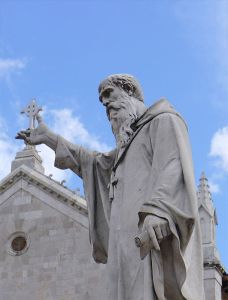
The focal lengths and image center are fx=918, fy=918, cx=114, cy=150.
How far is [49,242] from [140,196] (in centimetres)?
1707

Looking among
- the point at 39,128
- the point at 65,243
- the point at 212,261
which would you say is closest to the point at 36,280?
the point at 65,243

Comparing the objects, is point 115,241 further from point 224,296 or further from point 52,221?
point 224,296

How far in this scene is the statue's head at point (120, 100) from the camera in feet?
16.9

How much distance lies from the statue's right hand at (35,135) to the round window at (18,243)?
16.9 metres

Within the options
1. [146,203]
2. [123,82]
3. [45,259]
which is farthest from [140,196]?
[45,259]

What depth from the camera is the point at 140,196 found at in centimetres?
477

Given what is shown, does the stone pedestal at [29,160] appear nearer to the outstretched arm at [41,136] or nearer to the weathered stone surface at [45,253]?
the weathered stone surface at [45,253]

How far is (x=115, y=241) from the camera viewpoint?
4.77m

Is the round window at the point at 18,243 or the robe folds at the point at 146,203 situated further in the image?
the round window at the point at 18,243

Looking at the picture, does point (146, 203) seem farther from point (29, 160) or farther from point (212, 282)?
point (29, 160)

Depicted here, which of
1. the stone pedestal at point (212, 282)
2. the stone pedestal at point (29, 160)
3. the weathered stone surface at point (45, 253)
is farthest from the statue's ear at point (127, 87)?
the stone pedestal at point (29, 160)

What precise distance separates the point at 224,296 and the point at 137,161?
19.4 m

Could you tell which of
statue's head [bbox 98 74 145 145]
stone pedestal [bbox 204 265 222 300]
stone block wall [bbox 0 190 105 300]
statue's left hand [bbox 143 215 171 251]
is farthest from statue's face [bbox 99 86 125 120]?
stone pedestal [bbox 204 265 222 300]

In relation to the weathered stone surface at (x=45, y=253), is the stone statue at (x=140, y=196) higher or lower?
lower
